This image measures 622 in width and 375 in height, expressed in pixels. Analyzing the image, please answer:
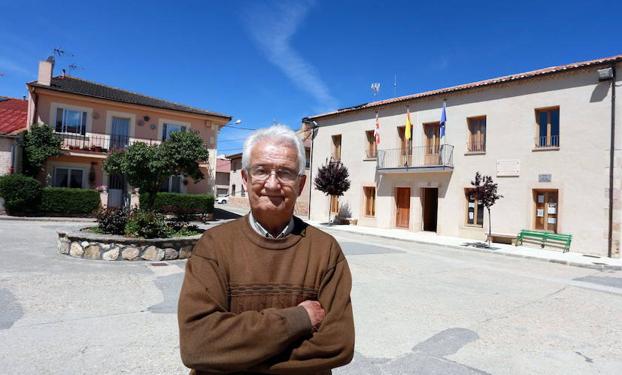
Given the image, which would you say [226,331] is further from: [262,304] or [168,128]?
[168,128]

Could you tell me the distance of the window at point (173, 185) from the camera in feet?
67.8

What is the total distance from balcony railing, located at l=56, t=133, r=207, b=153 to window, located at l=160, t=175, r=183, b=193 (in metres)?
2.29

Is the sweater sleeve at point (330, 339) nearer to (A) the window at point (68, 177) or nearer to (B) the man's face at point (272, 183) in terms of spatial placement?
(B) the man's face at point (272, 183)

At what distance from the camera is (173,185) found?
68.7 ft

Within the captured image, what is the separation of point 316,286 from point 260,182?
0.50m

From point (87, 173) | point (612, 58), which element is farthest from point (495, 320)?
point (87, 173)

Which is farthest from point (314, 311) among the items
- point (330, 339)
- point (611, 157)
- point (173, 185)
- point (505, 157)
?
point (173, 185)

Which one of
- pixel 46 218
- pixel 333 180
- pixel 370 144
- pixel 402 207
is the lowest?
pixel 46 218

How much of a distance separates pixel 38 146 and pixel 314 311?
20279mm

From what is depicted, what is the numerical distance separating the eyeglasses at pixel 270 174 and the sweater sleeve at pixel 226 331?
0.49 meters

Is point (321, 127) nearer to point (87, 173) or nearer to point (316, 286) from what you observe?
point (87, 173)

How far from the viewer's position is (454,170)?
17500 millimetres

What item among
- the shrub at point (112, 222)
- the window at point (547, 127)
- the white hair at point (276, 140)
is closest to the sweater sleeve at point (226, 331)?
the white hair at point (276, 140)

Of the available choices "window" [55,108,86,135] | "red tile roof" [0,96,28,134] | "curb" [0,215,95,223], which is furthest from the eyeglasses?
"window" [55,108,86,135]
